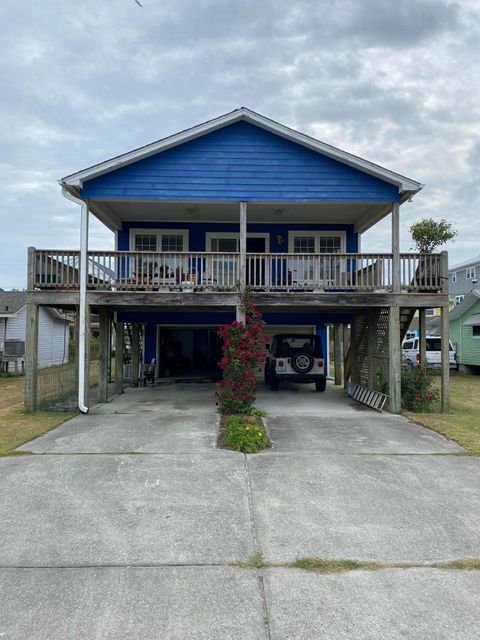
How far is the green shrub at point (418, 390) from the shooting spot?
39.1 ft

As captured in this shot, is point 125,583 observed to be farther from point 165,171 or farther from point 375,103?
point 375,103

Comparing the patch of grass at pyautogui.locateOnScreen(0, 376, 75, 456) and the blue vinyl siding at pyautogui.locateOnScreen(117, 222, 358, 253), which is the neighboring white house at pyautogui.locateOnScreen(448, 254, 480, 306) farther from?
the patch of grass at pyautogui.locateOnScreen(0, 376, 75, 456)

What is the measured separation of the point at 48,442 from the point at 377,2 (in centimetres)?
1150

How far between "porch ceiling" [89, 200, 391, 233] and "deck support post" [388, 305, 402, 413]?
3.28m

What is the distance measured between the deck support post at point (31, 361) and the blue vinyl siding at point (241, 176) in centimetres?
338

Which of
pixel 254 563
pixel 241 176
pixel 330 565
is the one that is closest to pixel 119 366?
pixel 241 176

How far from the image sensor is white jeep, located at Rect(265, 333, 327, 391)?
1423 centimetres

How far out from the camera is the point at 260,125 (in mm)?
12320

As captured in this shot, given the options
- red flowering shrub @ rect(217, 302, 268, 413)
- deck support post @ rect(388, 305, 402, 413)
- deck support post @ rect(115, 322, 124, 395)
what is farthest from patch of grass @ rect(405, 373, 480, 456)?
deck support post @ rect(115, 322, 124, 395)

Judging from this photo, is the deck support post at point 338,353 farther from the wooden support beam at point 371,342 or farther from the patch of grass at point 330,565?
the patch of grass at point 330,565

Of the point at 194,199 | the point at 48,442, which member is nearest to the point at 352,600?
the point at 48,442

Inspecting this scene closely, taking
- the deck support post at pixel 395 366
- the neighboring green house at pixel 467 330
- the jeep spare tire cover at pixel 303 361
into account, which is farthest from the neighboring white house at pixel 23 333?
the neighboring green house at pixel 467 330

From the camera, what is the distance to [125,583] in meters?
3.57

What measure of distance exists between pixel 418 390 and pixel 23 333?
73.2 ft
